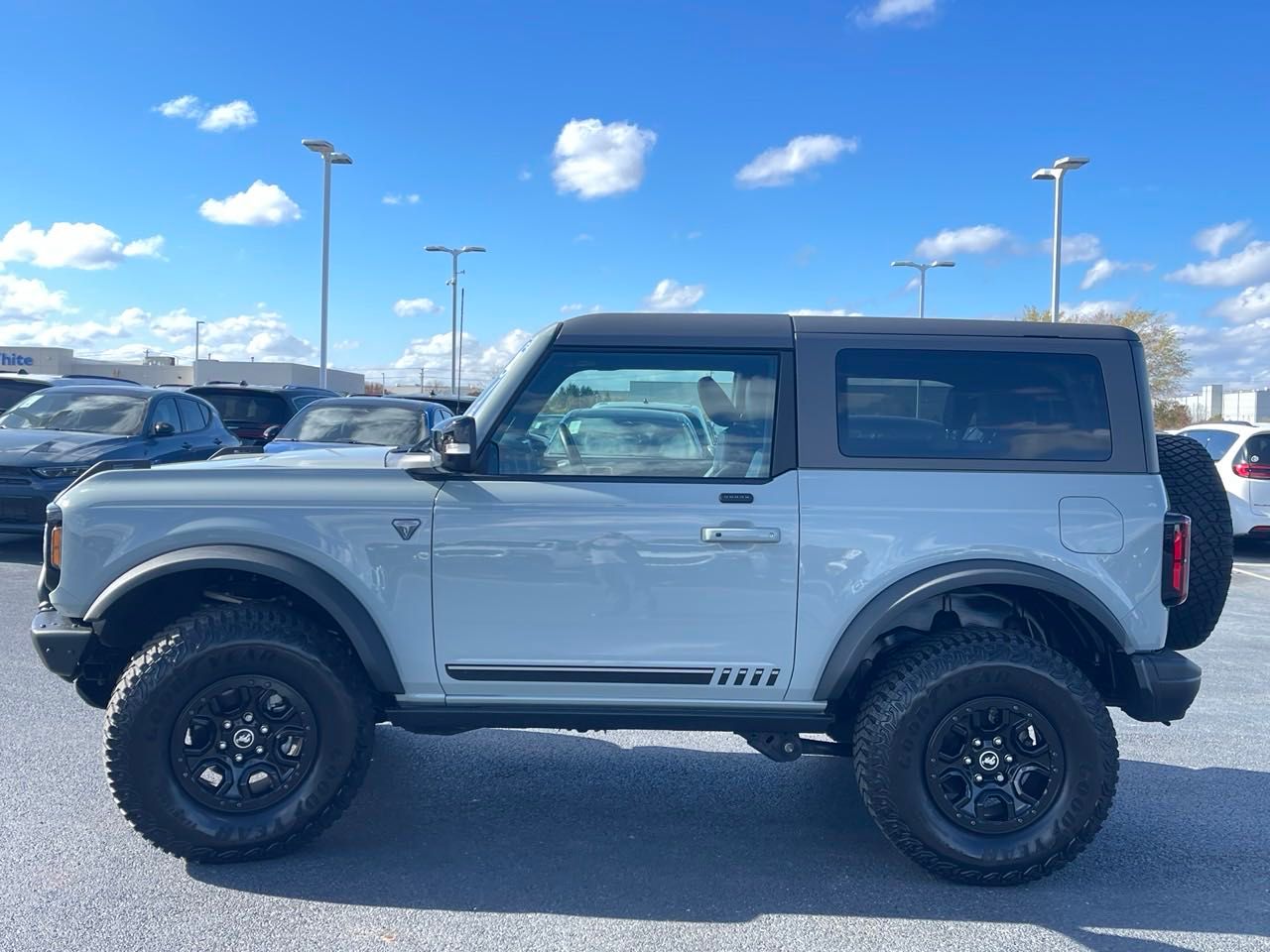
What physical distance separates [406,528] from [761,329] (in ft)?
4.97

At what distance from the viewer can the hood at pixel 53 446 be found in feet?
30.3

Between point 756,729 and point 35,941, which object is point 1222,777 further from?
point 35,941

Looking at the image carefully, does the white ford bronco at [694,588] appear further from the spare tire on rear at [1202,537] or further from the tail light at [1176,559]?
the spare tire on rear at [1202,537]

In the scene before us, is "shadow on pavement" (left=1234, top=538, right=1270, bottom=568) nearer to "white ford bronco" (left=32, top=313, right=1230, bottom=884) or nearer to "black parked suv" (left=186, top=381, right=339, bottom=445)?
"white ford bronco" (left=32, top=313, right=1230, bottom=884)

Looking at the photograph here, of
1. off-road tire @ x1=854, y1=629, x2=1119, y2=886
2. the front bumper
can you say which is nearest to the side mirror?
the front bumper

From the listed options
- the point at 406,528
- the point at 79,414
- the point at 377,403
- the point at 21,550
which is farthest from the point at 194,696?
the point at 21,550

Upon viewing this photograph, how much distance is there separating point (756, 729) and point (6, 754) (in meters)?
3.46

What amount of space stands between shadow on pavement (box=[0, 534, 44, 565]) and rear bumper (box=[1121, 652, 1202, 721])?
9270 millimetres

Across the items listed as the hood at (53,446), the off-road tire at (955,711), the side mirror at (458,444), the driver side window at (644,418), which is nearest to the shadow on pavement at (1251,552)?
the off-road tire at (955,711)

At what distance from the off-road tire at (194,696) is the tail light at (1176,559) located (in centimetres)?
294

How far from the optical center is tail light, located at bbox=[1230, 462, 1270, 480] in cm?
1138

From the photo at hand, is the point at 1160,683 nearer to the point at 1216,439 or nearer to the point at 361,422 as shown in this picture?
the point at 361,422

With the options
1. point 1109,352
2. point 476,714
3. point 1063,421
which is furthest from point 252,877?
point 1109,352

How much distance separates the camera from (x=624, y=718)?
12.4ft
